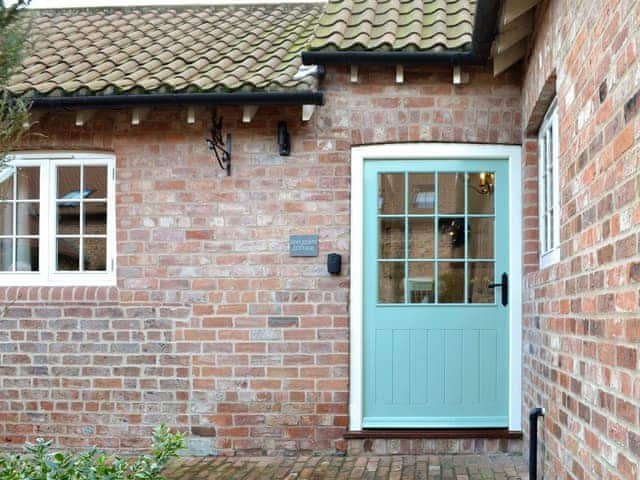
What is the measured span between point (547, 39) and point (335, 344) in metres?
2.89

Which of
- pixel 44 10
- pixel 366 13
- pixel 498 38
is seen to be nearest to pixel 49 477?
pixel 498 38

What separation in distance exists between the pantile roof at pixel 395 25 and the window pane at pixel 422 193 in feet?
3.31

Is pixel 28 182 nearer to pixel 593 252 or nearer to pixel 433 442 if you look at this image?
pixel 433 442

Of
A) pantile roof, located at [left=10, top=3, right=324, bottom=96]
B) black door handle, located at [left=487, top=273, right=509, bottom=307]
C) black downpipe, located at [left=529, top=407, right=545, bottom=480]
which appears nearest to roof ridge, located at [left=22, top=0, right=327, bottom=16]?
pantile roof, located at [left=10, top=3, right=324, bottom=96]

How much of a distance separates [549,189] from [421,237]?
4.11 ft

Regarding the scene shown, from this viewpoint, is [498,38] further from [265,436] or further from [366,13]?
[265,436]

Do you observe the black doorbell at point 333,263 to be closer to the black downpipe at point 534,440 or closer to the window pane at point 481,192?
the window pane at point 481,192

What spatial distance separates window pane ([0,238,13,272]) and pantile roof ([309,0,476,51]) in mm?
3059

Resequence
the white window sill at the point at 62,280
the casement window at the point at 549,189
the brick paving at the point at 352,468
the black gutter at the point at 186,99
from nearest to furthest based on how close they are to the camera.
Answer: the casement window at the point at 549,189 → the brick paving at the point at 352,468 → the black gutter at the point at 186,99 → the white window sill at the point at 62,280

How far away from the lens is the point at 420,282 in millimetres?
6902

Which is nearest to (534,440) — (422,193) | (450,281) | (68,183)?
(450,281)

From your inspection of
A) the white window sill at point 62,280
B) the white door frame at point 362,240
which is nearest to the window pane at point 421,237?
the white door frame at point 362,240

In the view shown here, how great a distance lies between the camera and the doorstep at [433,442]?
670 centimetres

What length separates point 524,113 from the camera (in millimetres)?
6551
